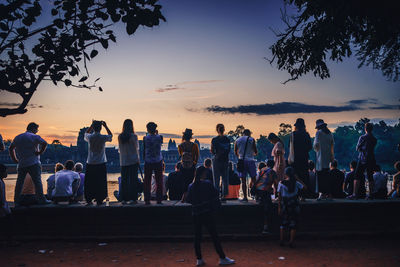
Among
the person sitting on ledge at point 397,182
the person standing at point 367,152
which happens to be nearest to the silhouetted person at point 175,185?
the person standing at point 367,152

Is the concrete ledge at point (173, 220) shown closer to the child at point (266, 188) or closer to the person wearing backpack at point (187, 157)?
the child at point (266, 188)

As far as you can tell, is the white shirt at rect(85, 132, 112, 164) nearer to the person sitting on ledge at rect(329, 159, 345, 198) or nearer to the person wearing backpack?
the person wearing backpack

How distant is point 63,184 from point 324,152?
21.5 ft

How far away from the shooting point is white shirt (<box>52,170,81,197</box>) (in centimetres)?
842

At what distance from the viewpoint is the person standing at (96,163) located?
24.4 ft

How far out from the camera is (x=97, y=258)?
21.4ft

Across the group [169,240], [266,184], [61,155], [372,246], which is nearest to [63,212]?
[169,240]

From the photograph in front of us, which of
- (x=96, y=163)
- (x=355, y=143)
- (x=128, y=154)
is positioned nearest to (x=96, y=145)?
(x=96, y=163)

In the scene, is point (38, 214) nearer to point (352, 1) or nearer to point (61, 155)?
point (352, 1)

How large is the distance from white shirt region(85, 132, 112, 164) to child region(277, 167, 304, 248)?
401 centimetres

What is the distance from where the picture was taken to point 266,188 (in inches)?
292

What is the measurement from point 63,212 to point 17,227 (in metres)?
1.20

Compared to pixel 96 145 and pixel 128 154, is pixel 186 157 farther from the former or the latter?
pixel 96 145

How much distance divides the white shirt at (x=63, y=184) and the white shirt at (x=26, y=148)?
107 cm
